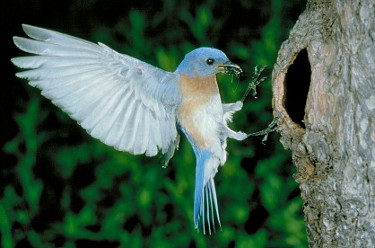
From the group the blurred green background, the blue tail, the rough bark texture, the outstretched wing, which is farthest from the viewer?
the blurred green background

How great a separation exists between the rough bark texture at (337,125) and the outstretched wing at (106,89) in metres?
0.48

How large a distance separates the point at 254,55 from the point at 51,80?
1578 mm

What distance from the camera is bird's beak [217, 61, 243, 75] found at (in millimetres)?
2350

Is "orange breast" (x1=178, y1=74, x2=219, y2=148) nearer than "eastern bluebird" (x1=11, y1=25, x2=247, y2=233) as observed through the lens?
No

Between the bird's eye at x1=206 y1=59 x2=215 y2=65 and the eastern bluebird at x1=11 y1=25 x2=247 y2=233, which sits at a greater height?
the bird's eye at x1=206 y1=59 x2=215 y2=65

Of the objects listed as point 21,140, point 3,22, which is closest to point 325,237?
point 21,140

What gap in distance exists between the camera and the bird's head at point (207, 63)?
2.39m

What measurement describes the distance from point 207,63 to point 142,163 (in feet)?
3.93

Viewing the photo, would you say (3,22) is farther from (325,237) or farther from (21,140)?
(325,237)

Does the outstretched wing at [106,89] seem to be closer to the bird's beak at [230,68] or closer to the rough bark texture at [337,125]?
the bird's beak at [230,68]

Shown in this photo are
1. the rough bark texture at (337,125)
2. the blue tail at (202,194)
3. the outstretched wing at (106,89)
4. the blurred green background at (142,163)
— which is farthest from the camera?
the blurred green background at (142,163)

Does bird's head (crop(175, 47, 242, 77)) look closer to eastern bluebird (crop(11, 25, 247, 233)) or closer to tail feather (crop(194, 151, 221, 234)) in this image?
eastern bluebird (crop(11, 25, 247, 233))

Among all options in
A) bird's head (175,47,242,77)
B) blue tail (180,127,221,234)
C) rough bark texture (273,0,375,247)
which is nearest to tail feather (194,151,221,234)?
blue tail (180,127,221,234)

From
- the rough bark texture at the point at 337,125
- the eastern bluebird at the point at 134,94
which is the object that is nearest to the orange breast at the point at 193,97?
the eastern bluebird at the point at 134,94
